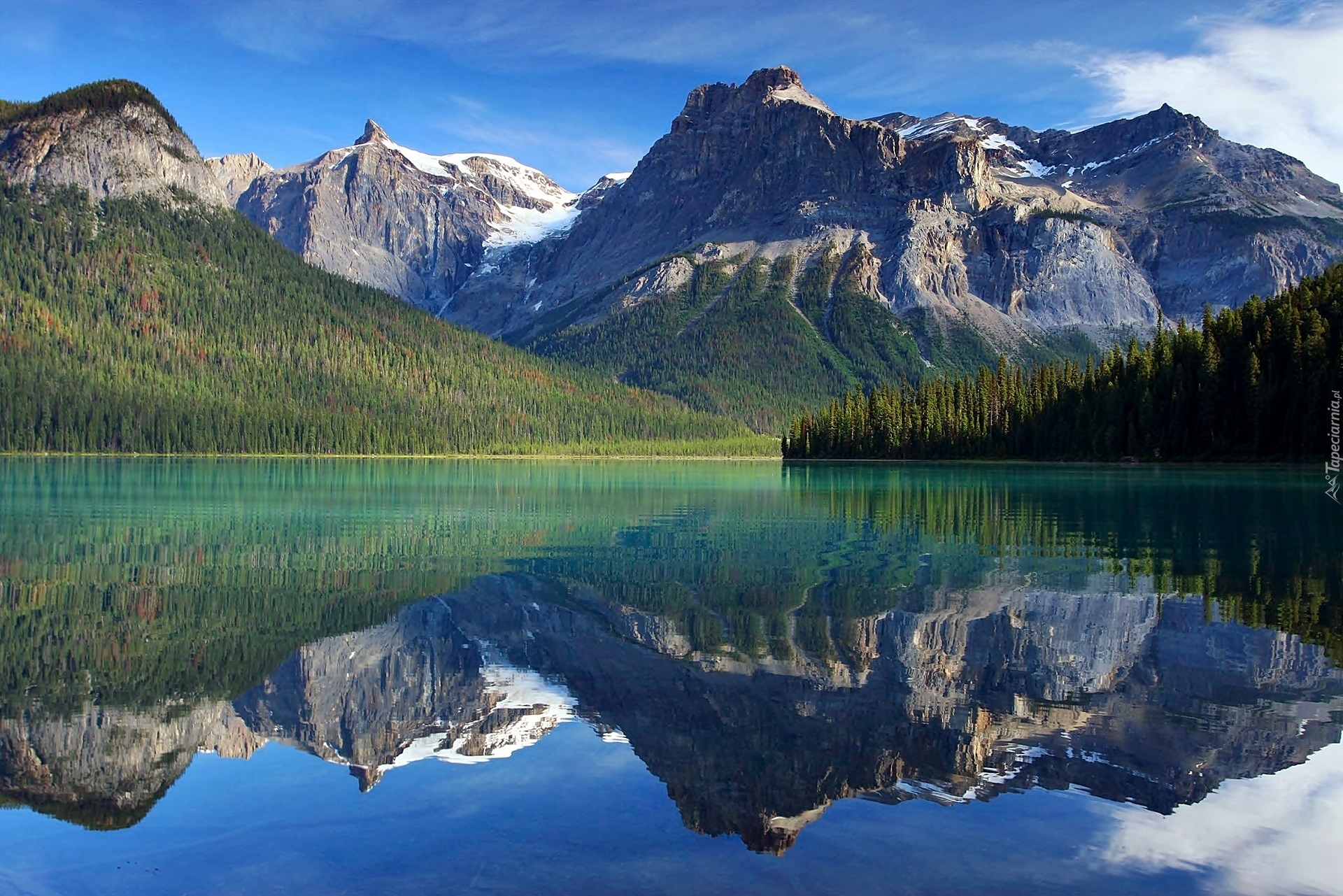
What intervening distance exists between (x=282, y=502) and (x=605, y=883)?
55609 mm

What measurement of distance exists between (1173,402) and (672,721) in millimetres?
110554

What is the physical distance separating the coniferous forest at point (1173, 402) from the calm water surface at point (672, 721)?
72480 mm

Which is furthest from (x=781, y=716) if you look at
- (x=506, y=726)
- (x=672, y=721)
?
(x=506, y=726)

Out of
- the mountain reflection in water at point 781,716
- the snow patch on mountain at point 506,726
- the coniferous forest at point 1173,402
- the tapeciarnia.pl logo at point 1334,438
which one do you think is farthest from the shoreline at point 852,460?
the snow patch on mountain at point 506,726

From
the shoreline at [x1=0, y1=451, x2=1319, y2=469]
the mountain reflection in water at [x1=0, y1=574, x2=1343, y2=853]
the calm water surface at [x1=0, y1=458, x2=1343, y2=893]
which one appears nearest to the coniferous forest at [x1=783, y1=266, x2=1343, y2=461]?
the shoreline at [x1=0, y1=451, x2=1319, y2=469]

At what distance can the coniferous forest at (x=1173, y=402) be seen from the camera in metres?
97.2

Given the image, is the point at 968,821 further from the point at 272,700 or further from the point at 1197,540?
the point at 1197,540

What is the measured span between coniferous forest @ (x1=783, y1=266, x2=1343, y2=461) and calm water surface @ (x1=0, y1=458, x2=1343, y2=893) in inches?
2854

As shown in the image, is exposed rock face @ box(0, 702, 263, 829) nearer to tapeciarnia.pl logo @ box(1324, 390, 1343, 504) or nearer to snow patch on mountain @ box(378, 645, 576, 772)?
snow patch on mountain @ box(378, 645, 576, 772)

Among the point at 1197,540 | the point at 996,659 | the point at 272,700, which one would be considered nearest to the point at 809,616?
the point at 996,659

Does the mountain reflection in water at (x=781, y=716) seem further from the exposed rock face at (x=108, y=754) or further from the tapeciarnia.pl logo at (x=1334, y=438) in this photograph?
the tapeciarnia.pl logo at (x=1334, y=438)

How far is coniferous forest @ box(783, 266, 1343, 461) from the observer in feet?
319

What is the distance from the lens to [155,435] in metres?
184

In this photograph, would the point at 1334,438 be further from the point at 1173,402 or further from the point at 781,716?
the point at 781,716
